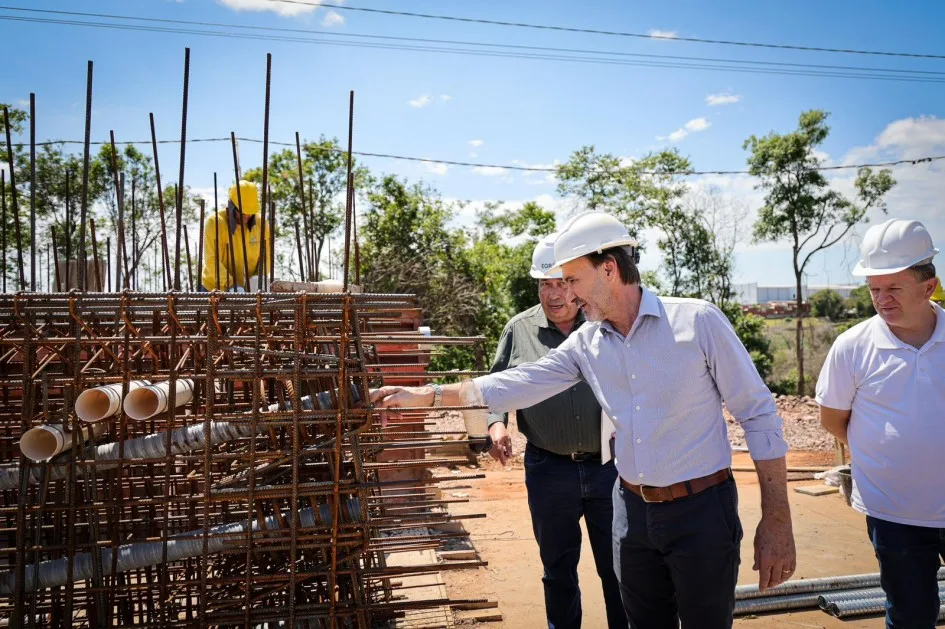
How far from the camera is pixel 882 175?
19.2 metres

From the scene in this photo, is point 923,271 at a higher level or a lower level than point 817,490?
higher

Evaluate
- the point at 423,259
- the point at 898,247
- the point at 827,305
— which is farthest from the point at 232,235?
the point at 827,305

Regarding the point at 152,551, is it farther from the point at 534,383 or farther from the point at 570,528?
the point at 570,528

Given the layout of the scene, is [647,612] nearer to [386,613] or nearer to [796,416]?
[386,613]

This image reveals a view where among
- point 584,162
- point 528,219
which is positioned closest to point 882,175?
point 584,162

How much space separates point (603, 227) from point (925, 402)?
63.3 inches

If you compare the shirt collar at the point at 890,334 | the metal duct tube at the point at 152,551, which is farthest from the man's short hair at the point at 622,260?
the metal duct tube at the point at 152,551

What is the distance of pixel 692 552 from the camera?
2330mm

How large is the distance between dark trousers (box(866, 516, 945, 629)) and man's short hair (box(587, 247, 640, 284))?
5.12 ft

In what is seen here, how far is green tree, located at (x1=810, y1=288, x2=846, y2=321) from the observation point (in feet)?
118

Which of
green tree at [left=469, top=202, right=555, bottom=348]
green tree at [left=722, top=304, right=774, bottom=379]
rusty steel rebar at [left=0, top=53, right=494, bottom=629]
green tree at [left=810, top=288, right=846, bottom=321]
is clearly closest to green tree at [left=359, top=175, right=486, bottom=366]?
green tree at [left=469, top=202, right=555, bottom=348]

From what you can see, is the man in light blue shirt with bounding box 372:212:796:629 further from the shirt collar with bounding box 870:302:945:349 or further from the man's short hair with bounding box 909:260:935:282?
the man's short hair with bounding box 909:260:935:282

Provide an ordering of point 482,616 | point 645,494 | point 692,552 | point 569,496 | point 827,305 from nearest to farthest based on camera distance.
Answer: point 692,552, point 645,494, point 569,496, point 482,616, point 827,305

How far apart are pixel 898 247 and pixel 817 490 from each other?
6039 millimetres
